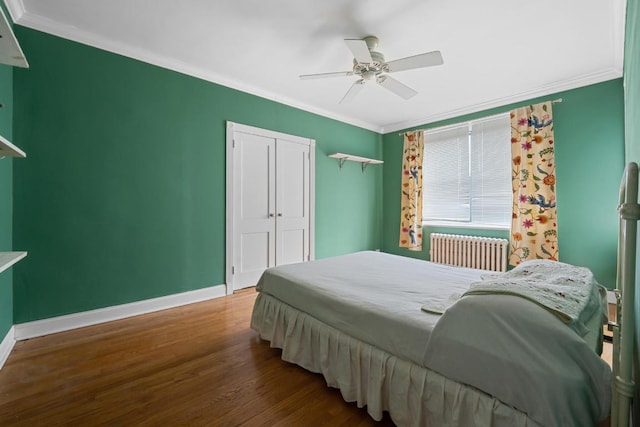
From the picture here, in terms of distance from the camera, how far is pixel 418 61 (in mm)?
2193

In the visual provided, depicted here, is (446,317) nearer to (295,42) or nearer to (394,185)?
(295,42)

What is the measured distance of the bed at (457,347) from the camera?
92cm

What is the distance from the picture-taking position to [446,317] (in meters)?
1.18

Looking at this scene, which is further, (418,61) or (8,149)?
(418,61)

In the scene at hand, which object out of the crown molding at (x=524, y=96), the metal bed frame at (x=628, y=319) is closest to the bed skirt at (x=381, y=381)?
the metal bed frame at (x=628, y=319)

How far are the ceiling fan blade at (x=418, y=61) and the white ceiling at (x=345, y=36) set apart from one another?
0.99 feet

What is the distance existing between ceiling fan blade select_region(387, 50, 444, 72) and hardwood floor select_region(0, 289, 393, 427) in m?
2.51

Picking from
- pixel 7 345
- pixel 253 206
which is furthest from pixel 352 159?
pixel 7 345

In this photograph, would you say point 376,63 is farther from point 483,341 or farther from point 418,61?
point 483,341

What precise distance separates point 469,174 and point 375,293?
3.23 m

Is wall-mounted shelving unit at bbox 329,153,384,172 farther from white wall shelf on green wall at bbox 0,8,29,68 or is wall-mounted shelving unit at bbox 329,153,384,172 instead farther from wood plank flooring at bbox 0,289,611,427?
white wall shelf on green wall at bbox 0,8,29,68

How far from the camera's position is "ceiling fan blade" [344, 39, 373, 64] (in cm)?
202

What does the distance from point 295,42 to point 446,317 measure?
2558 mm

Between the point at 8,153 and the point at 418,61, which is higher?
the point at 418,61
